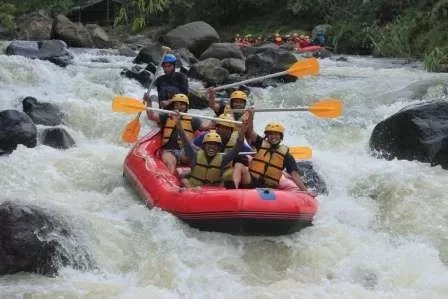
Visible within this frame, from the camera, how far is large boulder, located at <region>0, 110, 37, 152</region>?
296 inches

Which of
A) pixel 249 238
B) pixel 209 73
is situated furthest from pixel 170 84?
pixel 209 73

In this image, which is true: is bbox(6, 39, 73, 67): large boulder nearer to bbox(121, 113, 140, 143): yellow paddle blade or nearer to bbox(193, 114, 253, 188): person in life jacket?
bbox(121, 113, 140, 143): yellow paddle blade

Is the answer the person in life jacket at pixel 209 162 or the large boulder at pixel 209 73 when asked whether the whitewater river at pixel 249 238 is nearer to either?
the person in life jacket at pixel 209 162

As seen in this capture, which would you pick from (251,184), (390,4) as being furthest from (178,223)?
(390,4)

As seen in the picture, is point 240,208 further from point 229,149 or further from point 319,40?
point 319,40

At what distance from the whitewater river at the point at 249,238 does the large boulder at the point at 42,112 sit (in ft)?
0.76

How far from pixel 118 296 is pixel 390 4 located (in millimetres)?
16633

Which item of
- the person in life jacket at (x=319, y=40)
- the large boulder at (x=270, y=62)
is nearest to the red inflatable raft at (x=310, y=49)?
the person in life jacket at (x=319, y=40)

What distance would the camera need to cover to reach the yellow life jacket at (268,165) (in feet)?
19.5

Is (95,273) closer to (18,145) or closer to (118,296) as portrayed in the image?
(118,296)

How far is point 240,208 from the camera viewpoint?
5289 mm

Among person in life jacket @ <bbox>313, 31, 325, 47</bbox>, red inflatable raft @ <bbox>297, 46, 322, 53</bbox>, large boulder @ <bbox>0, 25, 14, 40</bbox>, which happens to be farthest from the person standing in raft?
person in life jacket @ <bbox>313, 31, 325, 47</bbox>

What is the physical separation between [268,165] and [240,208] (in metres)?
0.80

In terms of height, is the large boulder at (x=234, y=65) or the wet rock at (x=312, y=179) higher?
the wet rock at (x=312, y=179)
